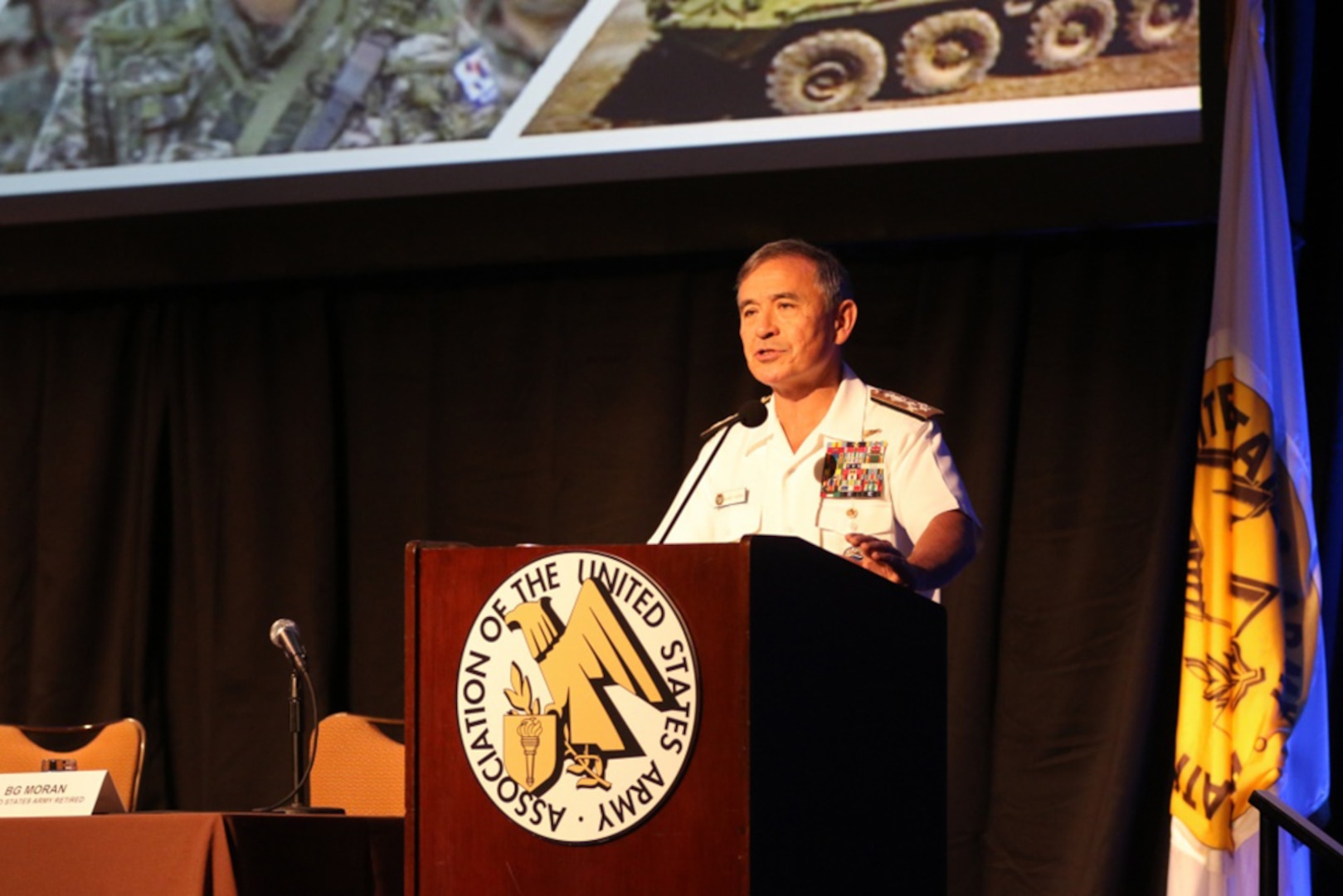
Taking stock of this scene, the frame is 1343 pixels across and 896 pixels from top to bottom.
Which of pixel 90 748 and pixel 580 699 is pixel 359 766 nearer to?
pixel 90 748

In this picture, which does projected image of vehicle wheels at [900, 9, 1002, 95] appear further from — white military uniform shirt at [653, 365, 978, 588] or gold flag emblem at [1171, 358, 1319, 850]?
white military uniform shirt at [653, 365, 978, 588]

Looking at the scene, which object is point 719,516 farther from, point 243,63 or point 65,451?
point 65,451

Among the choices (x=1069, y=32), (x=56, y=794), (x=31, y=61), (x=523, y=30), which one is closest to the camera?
(x=56, y=794)

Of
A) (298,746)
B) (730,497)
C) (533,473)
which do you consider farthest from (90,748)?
(730,497)

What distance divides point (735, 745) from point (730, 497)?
0.99 m

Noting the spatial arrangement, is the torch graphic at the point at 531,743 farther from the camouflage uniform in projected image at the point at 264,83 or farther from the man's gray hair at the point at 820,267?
the camouflage uniform in projected image at the point at 264,83

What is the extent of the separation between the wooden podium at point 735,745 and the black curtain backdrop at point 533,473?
7.37 ft

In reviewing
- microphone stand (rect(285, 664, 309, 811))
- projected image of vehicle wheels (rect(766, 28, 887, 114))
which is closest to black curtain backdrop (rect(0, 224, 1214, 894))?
projected image of vehicle wheels (rect(766, 28, 887, 114))

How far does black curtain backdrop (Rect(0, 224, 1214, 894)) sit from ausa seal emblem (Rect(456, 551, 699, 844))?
2575 mm

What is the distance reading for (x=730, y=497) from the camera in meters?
2.84

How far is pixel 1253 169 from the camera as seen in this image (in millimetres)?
3742

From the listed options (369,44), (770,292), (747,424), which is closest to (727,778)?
(747,424)

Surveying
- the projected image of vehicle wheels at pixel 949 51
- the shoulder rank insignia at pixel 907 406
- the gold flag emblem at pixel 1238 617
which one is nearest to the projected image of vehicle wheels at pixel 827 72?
the projected image of vehicle wheels at pixel 949 51

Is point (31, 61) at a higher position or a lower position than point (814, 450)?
higher
